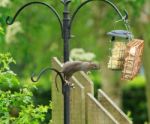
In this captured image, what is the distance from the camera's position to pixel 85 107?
616cm

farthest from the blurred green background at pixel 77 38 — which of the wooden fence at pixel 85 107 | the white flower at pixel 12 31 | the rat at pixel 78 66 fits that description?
the rat at pixel 78 66

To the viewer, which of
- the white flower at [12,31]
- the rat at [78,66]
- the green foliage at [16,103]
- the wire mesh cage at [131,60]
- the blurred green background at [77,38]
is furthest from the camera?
the blurred green background at [77,38]

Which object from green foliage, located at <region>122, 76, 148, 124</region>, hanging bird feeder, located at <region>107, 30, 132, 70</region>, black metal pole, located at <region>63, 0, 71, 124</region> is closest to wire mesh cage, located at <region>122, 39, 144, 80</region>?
hanging bird feeder, located at <region>107, 30, 132, 70</region>

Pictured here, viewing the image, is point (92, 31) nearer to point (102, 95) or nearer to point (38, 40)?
point (38, 40)

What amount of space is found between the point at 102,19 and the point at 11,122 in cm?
815

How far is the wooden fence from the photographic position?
587 cm

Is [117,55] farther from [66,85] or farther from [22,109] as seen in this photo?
[22,109]

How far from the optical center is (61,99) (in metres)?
6.27

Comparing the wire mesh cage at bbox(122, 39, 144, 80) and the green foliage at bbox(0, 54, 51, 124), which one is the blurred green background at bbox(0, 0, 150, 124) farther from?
the wire mesh cage at bbox(122, 39, 144, 80)

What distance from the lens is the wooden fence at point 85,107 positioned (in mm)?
5871

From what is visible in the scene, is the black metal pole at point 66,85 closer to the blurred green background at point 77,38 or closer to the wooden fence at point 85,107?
the wooden fence at point 85,107

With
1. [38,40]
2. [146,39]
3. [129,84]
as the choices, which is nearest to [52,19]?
[38,40]

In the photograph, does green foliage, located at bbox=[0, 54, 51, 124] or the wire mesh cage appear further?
green foliage, located at bbox=[0, 54, 51, 124]

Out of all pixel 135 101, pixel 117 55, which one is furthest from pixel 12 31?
pixel 117 55
